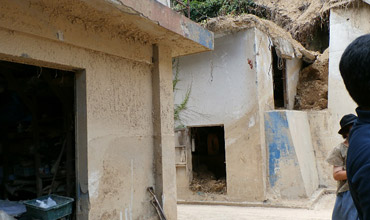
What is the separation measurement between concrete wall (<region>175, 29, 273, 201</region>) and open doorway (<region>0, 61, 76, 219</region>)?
491cm

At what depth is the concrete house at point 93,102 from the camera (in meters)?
3.57

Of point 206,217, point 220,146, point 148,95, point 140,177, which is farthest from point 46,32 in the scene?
point 220,146

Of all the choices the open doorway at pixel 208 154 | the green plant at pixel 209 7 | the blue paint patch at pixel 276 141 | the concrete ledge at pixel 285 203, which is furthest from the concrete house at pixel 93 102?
the green plant at pixel 209 7

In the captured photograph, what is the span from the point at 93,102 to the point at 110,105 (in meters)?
0.29

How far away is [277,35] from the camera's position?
31.4ft

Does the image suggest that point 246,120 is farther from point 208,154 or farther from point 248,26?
point 208,154

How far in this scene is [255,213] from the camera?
751 centimetres

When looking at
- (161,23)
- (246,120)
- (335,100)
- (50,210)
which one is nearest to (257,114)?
(246,120)

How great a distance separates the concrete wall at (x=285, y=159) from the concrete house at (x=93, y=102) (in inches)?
163

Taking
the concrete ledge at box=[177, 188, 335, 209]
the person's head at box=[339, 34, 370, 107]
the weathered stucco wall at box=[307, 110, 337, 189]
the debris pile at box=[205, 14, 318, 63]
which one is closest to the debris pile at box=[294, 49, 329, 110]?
the weathered stucco wall at box=[307, 110, 337, 189]

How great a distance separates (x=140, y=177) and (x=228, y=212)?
12.2 feet

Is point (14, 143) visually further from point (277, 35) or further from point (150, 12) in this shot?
point (277, 35)

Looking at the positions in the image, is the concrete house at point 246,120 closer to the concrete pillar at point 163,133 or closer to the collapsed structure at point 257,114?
the collapsed structure at point 257,114

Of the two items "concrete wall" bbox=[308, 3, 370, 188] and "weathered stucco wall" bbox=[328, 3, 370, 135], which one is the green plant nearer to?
"weathered stucco wall" bbox=[328, 3, 370, 135]
